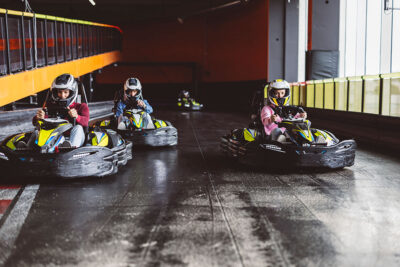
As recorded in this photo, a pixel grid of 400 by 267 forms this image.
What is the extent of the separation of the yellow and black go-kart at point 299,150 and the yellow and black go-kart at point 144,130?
2.37 meters

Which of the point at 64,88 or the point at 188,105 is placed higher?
the point at 64,88

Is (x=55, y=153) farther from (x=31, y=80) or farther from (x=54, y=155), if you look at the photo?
(x=31, y=80)

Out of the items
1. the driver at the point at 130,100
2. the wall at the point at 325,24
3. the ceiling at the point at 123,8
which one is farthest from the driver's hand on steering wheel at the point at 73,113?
the ceiling at the point at 123,8

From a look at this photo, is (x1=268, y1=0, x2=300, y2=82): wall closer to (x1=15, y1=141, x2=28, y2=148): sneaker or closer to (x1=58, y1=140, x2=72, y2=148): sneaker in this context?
(x1=58, y1=140, x2=72, y2=148): sneaker

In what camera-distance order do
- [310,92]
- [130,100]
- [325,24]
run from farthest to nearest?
[310,92], [325,24], [130,100]

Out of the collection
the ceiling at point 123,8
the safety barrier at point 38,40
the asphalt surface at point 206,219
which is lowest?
the asphalt surface at point 206,219

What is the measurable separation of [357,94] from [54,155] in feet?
28.6

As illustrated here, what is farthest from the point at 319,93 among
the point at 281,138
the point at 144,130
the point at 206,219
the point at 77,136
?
the point at 206,219

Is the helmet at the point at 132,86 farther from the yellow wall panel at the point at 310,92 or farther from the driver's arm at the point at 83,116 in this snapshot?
the yellow wall panel at the point at 310,92

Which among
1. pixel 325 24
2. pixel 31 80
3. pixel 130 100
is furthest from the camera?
pixel 325 24

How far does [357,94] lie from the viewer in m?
11.6

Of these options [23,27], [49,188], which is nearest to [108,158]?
[49,188]

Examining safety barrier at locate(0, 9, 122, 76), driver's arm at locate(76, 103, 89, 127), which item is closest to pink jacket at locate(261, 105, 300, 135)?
driver's arm at locate(76, 103, 89, 127)

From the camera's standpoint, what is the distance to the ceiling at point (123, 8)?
2355cm
